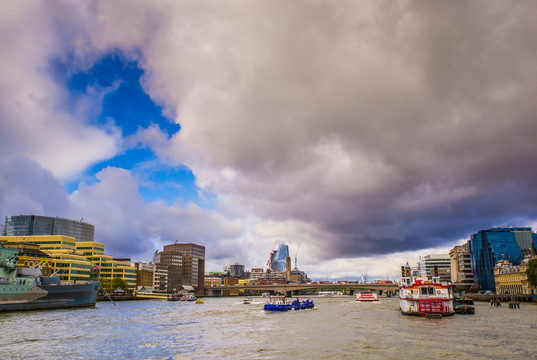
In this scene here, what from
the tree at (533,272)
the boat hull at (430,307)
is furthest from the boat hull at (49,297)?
the tree at (533,272)

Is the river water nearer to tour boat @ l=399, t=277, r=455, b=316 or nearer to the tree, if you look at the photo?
tour boat @ l=399, t=277, r=455, b=316

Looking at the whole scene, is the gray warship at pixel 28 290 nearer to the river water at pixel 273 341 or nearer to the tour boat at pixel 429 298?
the river water at pixel 273 341

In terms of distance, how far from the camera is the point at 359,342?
5181cm

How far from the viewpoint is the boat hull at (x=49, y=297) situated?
98375 mm

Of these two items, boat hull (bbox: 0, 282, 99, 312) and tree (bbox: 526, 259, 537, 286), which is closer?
boat hull (bbox: 0, 282, 99, 312)

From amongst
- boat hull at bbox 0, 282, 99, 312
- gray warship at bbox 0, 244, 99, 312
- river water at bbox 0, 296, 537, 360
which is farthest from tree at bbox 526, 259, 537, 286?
gray warship at bbox 0, 244, 99, 312

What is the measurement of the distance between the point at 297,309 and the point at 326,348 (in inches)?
2910

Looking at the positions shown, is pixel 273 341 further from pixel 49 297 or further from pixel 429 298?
pixel 49 297

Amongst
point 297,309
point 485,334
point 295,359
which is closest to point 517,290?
point 297,309

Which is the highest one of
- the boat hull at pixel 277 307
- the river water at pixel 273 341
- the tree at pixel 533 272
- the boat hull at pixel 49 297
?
the tree at pixel 533 272

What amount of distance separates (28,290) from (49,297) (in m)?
7.25

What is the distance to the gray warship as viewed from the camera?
3907 inches

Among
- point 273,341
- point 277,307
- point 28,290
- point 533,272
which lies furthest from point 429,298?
point 28,290

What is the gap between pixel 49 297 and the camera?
109062 millimetres
